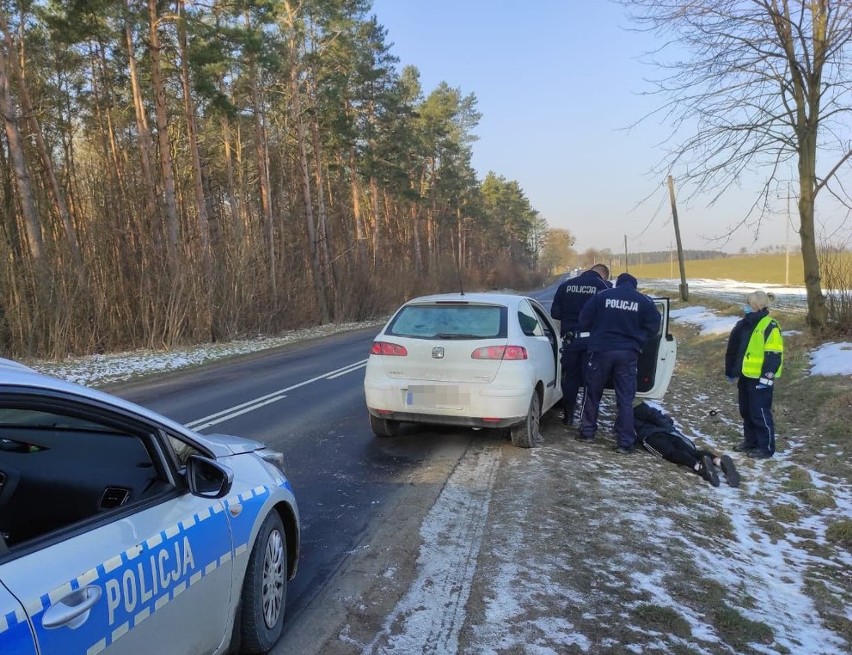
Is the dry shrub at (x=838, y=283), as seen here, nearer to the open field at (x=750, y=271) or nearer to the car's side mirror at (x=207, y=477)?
the car's side mirror at (x=207, y=477)

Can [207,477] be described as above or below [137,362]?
above

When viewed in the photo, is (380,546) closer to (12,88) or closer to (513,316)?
(513,316)

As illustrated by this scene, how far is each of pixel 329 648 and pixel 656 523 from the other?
2677 millimetres

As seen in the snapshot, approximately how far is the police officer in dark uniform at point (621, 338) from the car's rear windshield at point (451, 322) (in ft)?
3.43

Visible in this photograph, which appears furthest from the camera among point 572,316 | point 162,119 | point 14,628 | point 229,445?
point 162,119

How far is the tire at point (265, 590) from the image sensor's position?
2648mm

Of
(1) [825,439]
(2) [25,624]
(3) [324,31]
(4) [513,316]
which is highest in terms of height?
(3) [324,31]

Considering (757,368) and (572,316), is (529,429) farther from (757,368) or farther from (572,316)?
(757,368)

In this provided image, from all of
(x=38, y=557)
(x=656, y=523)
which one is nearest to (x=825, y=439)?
(x=656, y=523)

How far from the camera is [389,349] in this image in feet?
19.8

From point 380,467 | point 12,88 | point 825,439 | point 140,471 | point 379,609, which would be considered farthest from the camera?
point 12,88

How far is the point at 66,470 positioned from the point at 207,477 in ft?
1.95

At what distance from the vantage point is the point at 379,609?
3.18 m

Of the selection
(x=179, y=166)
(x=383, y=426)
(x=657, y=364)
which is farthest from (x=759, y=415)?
(x=179, y=166)
